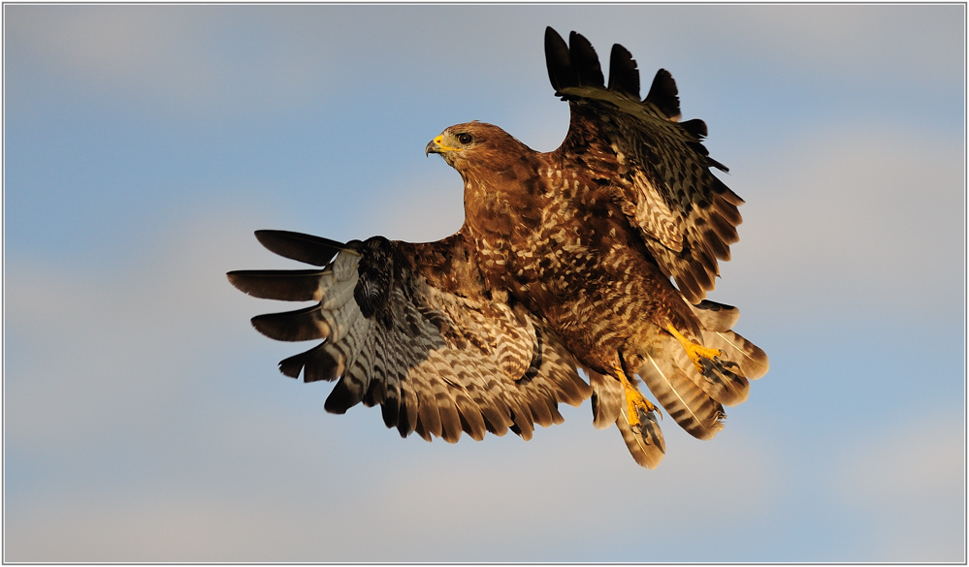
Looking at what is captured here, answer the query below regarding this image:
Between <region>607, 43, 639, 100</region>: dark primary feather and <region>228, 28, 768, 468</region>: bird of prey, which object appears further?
<region>228, 28, 768, 468</region>: bird of prey

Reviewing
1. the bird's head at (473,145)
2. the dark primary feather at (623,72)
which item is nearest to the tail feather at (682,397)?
the bird's head at (473,145)

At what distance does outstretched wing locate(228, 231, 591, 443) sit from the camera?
8.55 m

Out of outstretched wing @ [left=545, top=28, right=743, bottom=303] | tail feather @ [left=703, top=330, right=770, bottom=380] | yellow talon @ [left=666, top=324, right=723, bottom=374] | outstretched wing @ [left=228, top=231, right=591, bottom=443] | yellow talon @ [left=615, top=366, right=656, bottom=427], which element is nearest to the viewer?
outstretched wing @ [left=545, top=28, right=743, bottom=303]

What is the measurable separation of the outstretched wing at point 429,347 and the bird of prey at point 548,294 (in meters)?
0.01

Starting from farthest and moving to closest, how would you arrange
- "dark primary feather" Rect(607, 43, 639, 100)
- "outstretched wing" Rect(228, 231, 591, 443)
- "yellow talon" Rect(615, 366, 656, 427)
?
"outstretched wing" Rect(228, 231, 591, 443), "yellow talon" Rect(615, 366, 656, 427), "dark primary feather" Rect(607, 43, 639, 100)

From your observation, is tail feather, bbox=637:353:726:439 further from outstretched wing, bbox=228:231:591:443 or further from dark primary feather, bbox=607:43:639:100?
dark primary feather, bbox=607:43:639:100

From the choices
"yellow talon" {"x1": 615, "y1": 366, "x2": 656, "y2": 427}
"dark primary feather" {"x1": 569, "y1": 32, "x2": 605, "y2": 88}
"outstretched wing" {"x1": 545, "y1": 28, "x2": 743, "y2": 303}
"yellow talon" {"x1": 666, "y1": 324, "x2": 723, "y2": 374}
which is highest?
"dark primary feather" {"x1": 569, "y1": 32, "x2": 605, "y2": 88}

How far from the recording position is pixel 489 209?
8.02 meters

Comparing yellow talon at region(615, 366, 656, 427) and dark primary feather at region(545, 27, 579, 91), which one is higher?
dark primary feather at region(545, 27, 579, 91)

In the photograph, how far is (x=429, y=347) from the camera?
8945 mm

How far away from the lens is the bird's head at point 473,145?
8055mm

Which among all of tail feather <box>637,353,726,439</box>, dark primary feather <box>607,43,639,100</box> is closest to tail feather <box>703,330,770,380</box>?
tail feather <box>637,353,726,439</box>

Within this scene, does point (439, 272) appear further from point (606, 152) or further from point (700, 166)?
point (700, 166)

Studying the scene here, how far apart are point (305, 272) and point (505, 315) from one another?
180 centimetres
